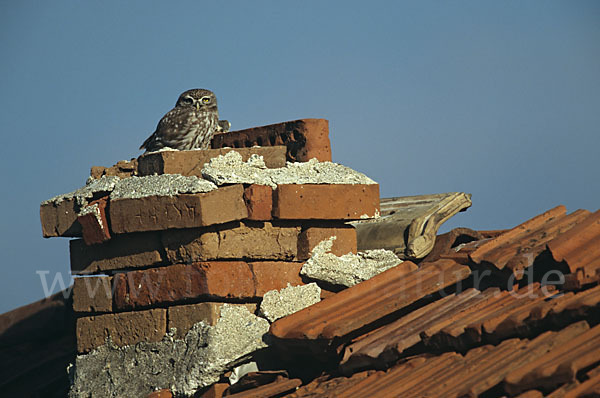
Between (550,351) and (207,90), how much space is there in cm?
477

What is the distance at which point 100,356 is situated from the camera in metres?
4.61

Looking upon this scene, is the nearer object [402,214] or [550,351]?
[550,351]

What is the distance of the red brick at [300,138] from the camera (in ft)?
15.5

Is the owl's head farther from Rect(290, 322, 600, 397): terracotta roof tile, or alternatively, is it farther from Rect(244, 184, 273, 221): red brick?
Rect(290, 322, 600, 397): terracotta roof tile

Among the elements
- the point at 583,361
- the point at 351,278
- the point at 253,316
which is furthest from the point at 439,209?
the point at 583,361

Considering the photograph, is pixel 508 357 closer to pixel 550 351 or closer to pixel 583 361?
pixel 550 351

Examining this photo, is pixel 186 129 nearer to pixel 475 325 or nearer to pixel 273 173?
pixel 273 173

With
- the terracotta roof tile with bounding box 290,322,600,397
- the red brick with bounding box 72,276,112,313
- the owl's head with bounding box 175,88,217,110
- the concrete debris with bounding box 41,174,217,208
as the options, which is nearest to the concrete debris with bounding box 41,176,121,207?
the concrete debris with bounding box 41,174,217,208

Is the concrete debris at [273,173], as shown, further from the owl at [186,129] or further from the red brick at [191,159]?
the owl at [186,129]

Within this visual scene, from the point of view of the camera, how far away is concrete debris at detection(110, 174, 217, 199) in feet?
13.9

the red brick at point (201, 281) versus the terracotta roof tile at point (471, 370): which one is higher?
the red brick at point (201, 281)

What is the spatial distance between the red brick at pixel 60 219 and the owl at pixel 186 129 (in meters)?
1.34

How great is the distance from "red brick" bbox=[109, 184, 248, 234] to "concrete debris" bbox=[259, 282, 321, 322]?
1.53ft

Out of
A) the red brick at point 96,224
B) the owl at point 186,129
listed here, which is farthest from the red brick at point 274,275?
the owl at point 186,129
